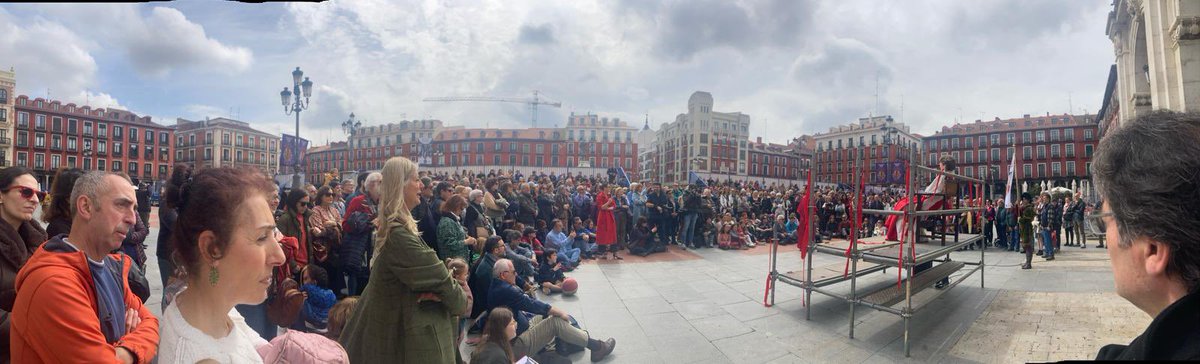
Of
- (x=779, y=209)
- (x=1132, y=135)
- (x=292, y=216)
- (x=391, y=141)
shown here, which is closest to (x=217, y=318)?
(x=1132, y=135)

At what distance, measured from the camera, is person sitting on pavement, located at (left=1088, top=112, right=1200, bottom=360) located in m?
0.71

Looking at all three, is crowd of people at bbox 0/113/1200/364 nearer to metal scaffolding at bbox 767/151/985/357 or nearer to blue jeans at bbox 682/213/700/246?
metal scaffolding at bbox 767/151/985/357

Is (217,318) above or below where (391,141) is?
below

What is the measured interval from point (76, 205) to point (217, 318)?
997 mm

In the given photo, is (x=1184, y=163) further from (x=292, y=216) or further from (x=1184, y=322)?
(x=292, y=216)

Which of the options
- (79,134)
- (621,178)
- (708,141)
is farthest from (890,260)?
(708,141)

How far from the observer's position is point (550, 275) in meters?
7.02

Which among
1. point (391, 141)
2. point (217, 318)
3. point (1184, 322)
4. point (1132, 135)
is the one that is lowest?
point (217, 318)

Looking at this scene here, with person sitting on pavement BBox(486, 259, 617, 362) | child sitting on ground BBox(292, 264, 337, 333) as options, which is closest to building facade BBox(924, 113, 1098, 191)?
person sitting on pavement BBox(486, 259, 617, 362)

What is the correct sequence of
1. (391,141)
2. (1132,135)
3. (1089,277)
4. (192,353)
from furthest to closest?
1. (391,141)
2. (1089,277)
3. (192,353)
4. (1132,135)

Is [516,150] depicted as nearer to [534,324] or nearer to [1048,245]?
[1048,245]

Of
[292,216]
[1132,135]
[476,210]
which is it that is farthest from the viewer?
[476,210]

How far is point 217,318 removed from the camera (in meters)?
1.11

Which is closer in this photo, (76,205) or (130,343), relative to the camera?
(130,343)
